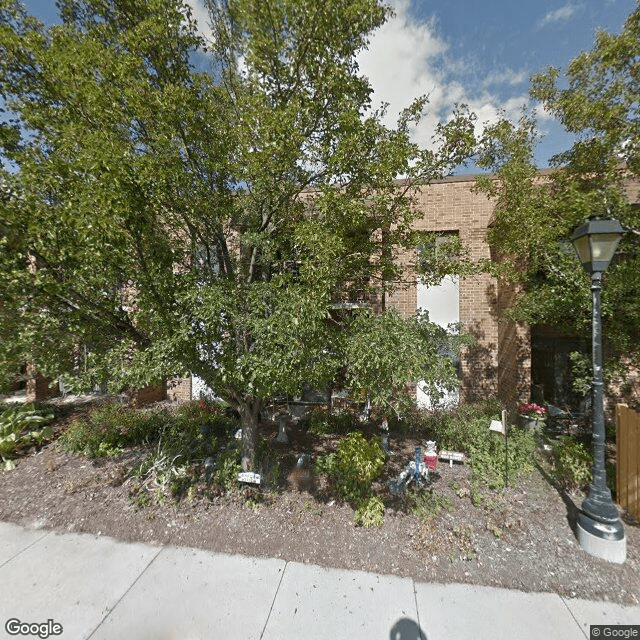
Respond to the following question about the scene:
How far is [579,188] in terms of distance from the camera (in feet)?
18.7

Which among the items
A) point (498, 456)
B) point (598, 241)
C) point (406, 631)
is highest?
point (598, 241)

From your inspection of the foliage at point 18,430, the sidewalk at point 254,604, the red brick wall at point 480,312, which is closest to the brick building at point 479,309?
the red brick wall at point 480,312

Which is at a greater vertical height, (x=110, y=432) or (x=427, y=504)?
(x=110, y=432)

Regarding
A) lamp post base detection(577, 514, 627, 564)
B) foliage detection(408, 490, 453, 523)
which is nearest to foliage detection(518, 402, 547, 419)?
lamp post base detection(577, 514, 627, 564)

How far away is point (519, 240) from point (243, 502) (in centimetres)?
613

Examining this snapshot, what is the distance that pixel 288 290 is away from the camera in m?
3.34

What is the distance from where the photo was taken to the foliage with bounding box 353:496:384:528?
3992 millimetres

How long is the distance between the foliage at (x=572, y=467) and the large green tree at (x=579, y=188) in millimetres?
1900

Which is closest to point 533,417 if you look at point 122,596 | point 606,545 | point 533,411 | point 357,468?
point 533,411

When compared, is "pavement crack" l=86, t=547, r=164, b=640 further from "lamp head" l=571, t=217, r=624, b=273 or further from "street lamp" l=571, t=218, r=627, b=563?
"lamp head" l=571, t=217, r=624, b=273

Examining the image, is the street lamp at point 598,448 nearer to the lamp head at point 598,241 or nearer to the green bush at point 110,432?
the lamp head at point 598,241

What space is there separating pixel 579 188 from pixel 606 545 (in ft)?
18.3

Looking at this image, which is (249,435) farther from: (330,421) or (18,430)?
(18,430)

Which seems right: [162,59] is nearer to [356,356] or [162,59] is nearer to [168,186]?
[168,186]
